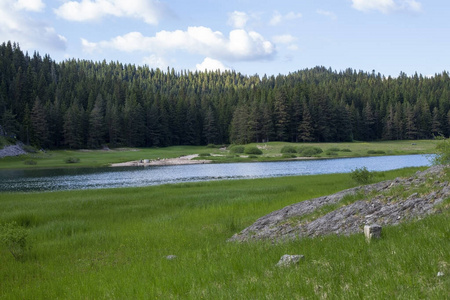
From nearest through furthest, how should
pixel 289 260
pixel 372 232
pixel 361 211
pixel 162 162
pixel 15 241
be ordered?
pixel 289 260
pixel 372 232
pixel 361 211
pixel 15 241
pixel 162 162

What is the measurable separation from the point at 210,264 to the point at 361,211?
6.36m

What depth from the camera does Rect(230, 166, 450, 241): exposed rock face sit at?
1088cm

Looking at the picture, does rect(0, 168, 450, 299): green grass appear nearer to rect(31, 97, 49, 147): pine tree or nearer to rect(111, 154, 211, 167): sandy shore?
rect(111, 154, 211, 167): sandy shore

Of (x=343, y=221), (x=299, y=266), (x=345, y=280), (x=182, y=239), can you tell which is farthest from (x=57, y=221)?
(x=345, y=280)

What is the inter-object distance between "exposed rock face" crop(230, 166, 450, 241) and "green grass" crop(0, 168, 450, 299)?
1.41m

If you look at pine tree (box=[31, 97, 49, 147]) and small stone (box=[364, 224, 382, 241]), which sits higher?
pine tree (box=[31, 97, 49, 147])

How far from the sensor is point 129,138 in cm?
12950

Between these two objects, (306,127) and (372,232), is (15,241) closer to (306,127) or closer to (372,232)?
Result: (372,232)

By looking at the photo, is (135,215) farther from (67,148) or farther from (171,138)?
(171,138)

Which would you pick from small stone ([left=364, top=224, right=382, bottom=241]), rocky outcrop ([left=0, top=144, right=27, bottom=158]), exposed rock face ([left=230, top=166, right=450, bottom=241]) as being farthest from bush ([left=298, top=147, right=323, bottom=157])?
small stone ([left=364, top=224, right=382, bottom=241])

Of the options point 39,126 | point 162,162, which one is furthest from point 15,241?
point 39,126

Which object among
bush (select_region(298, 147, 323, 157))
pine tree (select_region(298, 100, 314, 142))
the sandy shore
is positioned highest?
pine tree (select_region(298, 100, 314, 142))

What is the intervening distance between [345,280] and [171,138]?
13882cm

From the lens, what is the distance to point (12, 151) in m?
93.0
